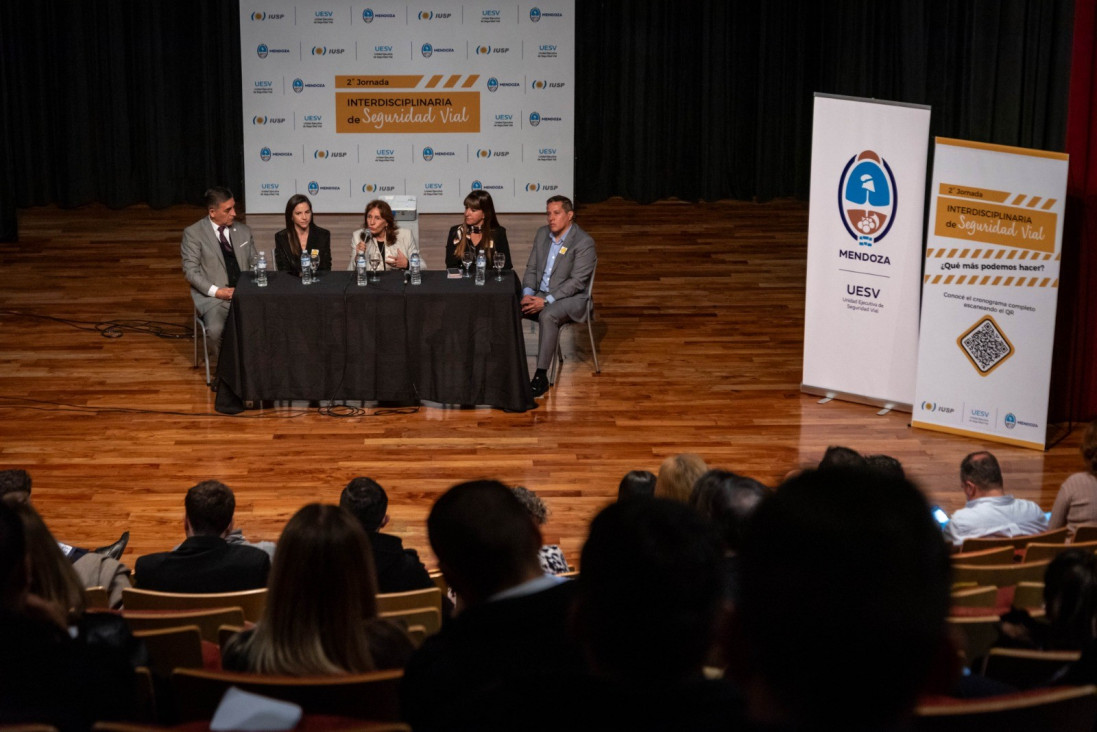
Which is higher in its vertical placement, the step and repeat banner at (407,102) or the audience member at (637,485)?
the step and repeat banner at (407,102)

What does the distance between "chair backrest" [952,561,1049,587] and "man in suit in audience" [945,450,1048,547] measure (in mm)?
775

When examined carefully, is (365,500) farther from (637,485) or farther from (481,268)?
(481,268)

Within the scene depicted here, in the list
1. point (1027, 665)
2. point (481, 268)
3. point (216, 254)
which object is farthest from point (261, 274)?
point (1027, 665)

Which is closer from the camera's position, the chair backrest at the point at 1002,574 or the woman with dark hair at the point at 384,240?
the chair backrest at the point at 1002,574

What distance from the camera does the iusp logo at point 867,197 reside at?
6453mm

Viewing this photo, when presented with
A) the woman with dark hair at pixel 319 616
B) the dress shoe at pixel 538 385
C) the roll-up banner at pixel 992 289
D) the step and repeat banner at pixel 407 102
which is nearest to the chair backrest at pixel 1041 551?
the woman with dark hair at pixel 319 616

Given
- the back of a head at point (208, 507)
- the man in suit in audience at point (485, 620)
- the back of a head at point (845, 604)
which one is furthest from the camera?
the back of a head at point (208, 507)

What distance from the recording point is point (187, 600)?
11.0 feet

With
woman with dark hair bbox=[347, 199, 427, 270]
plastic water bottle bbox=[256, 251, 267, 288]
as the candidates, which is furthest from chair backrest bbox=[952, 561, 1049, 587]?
plastic water bottle bbox=[256, 251, 267, 288]

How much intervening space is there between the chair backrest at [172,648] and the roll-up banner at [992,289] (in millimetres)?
4546

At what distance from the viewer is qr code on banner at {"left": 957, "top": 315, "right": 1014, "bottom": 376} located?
20.1 feet

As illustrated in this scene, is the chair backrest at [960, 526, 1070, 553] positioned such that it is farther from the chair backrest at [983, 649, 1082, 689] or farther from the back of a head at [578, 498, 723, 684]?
the back of a head at [578, 498, 723, 684]

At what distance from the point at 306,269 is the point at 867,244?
3.07m

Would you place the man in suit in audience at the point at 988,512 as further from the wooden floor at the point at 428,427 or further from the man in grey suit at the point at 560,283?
the man in grey suit at the point at 560,283
